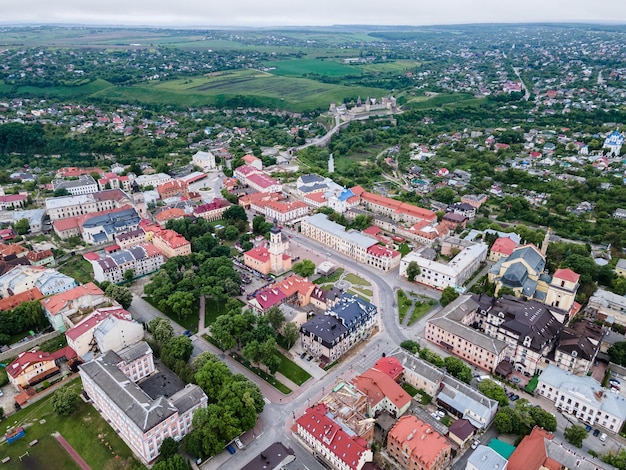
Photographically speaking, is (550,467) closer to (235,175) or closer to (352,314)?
(352,314)

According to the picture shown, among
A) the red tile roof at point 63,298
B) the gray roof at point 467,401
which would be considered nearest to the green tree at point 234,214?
the red tile roof at point 63,298

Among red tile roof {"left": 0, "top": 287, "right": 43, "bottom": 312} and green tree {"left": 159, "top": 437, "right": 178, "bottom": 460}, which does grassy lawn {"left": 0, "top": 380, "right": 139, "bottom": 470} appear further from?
red tile roof {"left": 0, "top": 287, "right": 43, "bottom": 312}

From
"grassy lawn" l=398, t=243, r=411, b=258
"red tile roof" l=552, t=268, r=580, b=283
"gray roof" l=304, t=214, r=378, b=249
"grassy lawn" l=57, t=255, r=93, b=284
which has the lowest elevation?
"grassy lawn" l=57, t=255, r=93, b=284

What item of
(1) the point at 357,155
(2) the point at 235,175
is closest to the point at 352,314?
(2) the point at 235,175

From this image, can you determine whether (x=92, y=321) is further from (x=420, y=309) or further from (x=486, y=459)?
(x=486, y=459)

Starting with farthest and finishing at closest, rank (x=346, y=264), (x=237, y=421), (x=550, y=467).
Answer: (x=346, y=264) → (x=237, y=421) → (x=550, y=467)

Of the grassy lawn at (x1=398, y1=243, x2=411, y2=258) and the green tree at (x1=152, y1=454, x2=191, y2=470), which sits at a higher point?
the green tree at (x1=152, y1=454, x2=191, y2=470)

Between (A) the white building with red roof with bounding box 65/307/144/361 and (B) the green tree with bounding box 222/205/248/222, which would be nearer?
(A) the white building with red roof with bounding box 65/307/144/361

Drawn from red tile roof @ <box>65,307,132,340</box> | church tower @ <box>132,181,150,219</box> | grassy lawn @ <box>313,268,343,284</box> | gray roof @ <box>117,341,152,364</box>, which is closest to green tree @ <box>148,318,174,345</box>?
→ gray roof @ <box>117,341,152,364</box>
